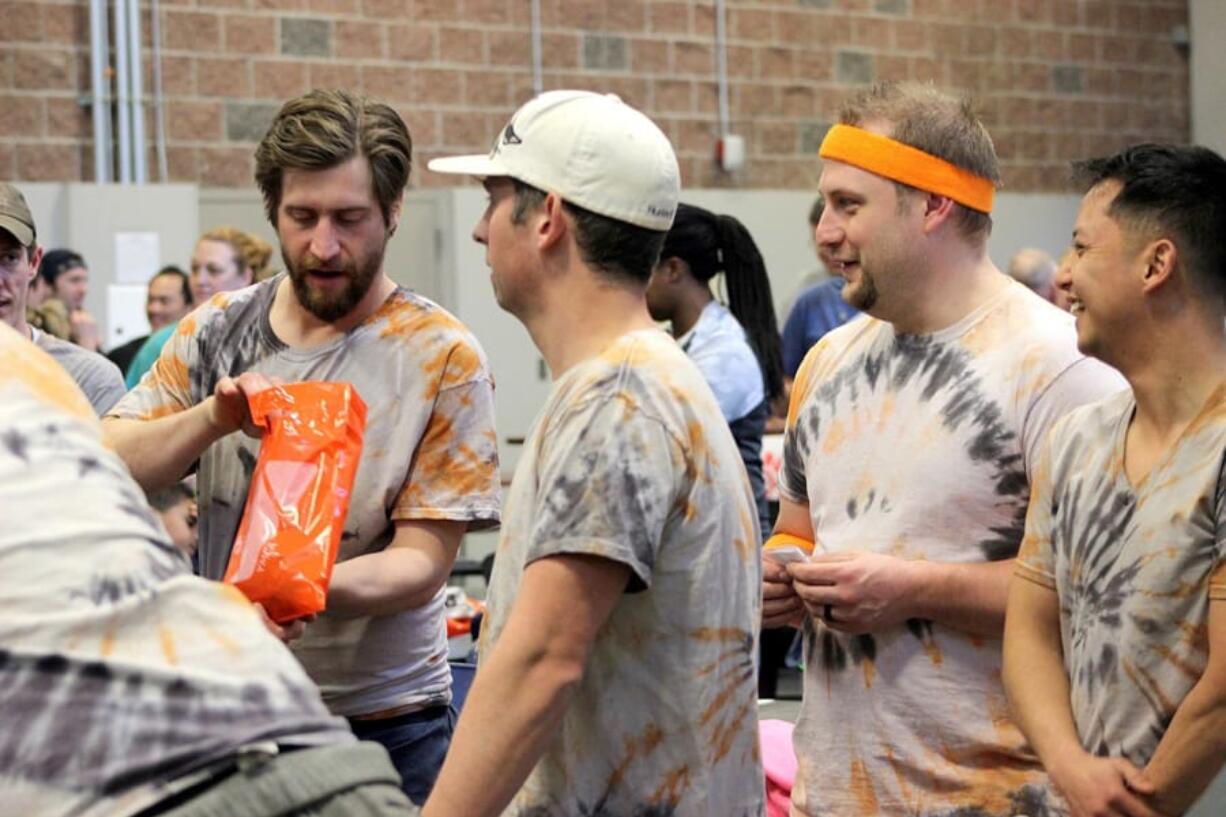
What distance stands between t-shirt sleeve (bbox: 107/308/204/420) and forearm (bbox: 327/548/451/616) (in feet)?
1.22

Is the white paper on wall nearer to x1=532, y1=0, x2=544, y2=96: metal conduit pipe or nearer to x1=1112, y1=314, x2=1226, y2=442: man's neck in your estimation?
x1=532, y1=0, x2=544, y2=96: metal conduit pipe

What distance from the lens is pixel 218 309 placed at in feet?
8.63

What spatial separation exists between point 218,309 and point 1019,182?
8.50m

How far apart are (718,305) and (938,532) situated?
2.18 m

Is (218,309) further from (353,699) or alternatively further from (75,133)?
(75,133)

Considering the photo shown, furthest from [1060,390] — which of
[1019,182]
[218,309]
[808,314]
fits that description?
[1019,182]

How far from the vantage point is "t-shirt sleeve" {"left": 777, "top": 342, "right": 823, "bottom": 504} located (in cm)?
266

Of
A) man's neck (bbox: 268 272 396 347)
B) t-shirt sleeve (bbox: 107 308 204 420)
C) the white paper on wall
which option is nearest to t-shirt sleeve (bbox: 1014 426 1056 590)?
man's neck (bbox: 268 272 396 347)

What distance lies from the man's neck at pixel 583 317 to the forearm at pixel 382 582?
0.53m

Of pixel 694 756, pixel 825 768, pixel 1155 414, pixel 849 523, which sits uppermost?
pixel 1155 414

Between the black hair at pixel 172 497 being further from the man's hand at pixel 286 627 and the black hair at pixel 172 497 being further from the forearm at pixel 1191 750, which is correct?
the forearm at pixel 1191 750

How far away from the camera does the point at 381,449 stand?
2480 mm

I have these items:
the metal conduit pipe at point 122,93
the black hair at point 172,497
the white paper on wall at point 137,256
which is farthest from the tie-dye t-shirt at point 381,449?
the metal conduit pipe at point 122,93

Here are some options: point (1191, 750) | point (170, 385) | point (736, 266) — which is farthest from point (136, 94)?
point (1191, 750)
